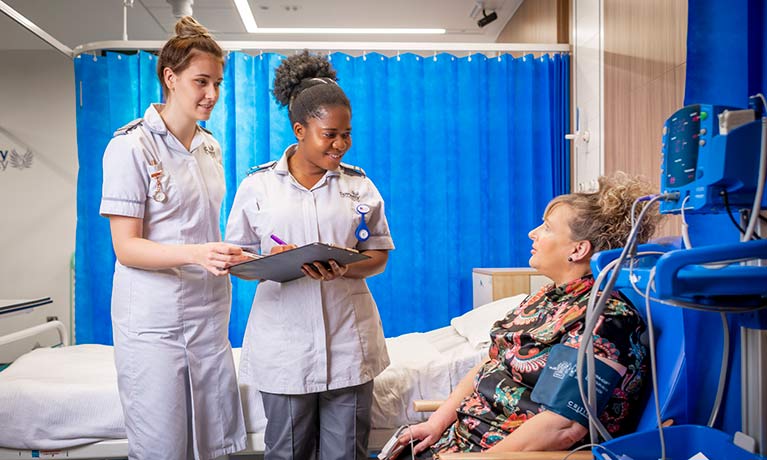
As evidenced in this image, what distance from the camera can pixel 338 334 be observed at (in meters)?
1.73

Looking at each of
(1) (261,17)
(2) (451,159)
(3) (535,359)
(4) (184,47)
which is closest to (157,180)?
(4) (184,47)

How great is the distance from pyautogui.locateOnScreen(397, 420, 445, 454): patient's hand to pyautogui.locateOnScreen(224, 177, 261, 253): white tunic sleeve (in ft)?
2.15

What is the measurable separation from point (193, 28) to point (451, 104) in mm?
2207

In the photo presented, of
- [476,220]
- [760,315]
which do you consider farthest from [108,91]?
[760,315]

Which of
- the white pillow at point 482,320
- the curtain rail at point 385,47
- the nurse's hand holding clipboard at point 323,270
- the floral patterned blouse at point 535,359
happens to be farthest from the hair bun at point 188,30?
the curtain rail at point 385,47

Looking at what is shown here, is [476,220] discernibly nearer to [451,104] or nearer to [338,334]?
[451,104]

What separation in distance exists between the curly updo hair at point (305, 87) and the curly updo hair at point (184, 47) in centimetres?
24

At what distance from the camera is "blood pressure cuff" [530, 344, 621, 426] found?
4.04ft

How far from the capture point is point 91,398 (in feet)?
7.33

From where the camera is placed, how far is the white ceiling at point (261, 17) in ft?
14.5

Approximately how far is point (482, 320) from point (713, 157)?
194cm

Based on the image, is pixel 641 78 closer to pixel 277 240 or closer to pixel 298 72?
pixel 298 72

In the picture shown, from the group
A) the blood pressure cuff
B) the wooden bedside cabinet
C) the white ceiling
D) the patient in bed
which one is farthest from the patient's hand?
the white ceiling

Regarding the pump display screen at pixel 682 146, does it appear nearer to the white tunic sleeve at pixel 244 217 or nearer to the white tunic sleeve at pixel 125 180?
the white tunic sleeve at pixel 244 217
